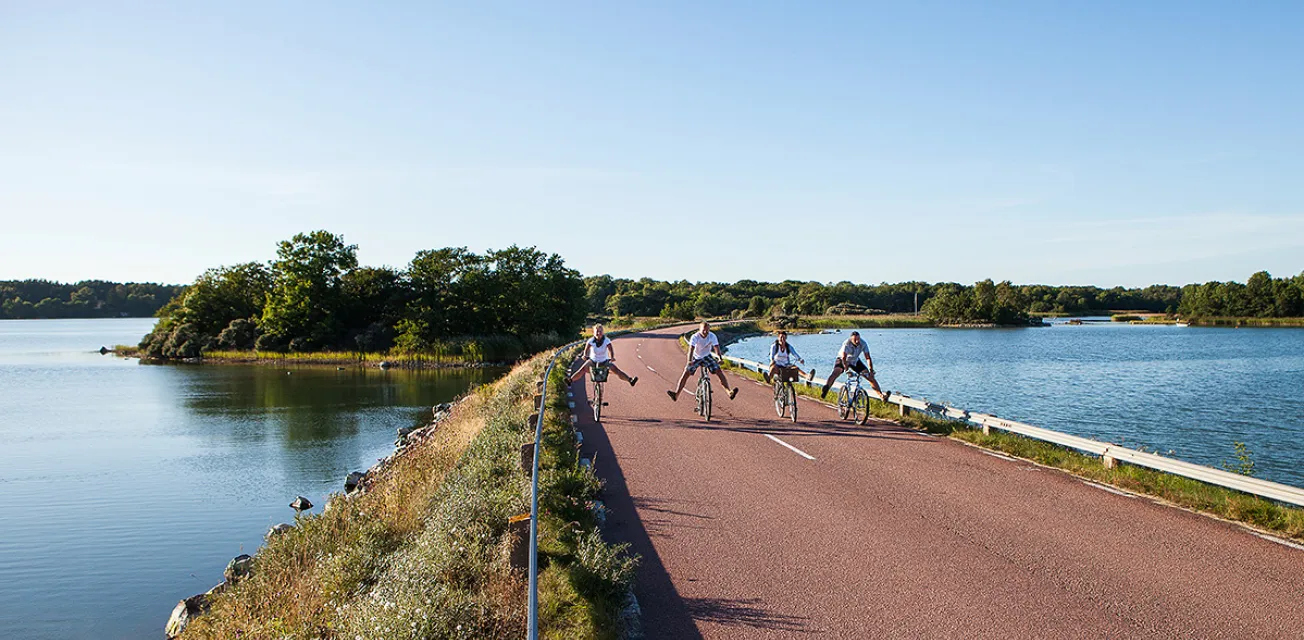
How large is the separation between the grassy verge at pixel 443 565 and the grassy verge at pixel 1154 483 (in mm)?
6613

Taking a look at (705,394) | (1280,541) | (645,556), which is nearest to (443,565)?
(645,556)

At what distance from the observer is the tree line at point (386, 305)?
6003 cm

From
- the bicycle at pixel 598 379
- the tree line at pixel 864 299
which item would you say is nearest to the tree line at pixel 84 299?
the tree line at pixel 864 299

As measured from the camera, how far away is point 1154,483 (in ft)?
30.8

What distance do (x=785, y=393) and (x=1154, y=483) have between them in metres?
7.49

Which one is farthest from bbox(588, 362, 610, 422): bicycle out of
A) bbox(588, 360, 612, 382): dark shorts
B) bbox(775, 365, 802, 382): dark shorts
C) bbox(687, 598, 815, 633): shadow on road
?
bbox(687, 598, 815, 633): shadow on road

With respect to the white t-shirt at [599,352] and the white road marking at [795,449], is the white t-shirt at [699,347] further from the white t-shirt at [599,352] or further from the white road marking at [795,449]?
the white road marking at [795,449]

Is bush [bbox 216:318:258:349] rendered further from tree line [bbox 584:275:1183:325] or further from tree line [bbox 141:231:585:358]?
tree line [bbox 584:275:1183:325]

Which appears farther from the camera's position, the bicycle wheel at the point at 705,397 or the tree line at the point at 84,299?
the tree line at the point at 84,299

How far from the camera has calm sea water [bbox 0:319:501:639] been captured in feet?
36.8

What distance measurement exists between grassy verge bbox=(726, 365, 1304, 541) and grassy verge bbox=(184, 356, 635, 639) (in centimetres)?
661

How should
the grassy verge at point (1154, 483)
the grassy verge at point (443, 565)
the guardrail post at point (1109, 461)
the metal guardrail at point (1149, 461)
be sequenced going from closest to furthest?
1. the grassy verge at point (443, 565)
2. the grassy verge at point (1154, 483)
3. the metal guardrail at point (1149, 461)
4. the guardrail post at point (1109, 461)

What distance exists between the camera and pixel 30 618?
1034 centimetres

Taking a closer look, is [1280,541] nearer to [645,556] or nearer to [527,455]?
[645,556]
